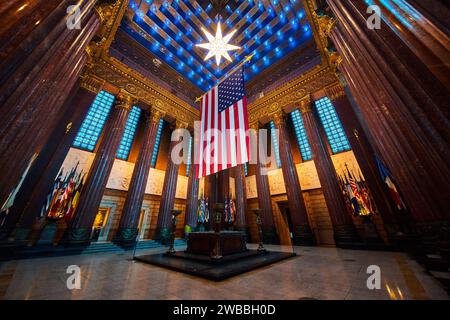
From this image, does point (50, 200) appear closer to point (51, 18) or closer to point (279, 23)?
point (51, 18)

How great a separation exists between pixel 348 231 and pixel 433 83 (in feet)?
22.4

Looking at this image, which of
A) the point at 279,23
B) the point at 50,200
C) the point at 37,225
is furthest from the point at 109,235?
the point at 279,23

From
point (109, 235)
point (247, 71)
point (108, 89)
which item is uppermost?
point (247, 71)

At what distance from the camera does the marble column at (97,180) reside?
261 inches

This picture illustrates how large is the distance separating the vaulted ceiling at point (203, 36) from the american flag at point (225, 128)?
261 inches

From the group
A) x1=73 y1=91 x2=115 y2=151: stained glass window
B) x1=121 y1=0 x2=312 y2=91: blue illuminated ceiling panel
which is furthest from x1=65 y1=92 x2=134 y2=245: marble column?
x1=121 y1=0 x2=312 y2=91: blue illuminated ceiling panel

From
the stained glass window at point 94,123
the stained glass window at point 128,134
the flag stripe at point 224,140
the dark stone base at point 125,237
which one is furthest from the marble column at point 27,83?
the stained glass window at point 128,134

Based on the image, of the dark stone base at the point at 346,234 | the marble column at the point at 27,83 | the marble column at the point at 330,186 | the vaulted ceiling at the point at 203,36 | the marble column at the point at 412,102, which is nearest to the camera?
the marble column at the point at 412,102

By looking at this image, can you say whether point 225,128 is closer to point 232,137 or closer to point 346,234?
point 232,137

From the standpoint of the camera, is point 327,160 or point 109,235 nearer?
point 327,160

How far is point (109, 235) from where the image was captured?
9453 millimetres

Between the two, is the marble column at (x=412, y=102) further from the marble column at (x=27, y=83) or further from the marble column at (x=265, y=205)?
the marble column at (x=27, y=83)

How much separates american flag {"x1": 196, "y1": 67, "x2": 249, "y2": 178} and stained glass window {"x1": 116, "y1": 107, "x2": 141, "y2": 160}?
21.4 ft
